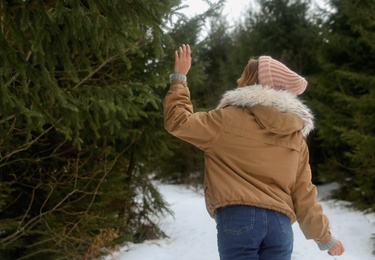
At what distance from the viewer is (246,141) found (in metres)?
2.21

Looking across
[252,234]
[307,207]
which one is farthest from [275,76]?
[252,234]

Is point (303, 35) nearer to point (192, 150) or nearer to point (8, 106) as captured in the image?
point (192, 150)

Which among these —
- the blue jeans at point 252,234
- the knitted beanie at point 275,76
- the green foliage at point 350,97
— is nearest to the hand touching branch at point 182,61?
the knitted beanie at point 275,76

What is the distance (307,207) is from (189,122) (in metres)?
0.80

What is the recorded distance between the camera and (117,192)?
5797mm

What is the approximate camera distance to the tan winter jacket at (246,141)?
2188mm

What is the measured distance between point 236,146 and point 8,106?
1531mm

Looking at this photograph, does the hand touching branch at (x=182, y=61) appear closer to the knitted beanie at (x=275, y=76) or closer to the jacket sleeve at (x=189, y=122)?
the jacket sleeve at (x=189, y=122)

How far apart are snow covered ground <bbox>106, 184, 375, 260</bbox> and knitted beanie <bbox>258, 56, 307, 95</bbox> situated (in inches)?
173

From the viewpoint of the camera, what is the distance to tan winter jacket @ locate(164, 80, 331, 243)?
7.18 ft

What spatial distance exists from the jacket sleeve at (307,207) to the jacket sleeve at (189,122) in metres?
0.55

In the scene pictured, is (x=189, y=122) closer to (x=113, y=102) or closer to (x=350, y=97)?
(x=113, y=102)

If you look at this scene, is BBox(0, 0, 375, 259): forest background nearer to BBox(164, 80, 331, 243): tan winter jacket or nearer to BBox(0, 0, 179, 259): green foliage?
BBox(0, 0, 179, 259): green foliage


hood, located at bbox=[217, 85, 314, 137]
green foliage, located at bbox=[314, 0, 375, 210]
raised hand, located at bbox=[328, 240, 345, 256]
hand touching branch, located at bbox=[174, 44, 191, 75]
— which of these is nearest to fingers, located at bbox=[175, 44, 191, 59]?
hand touching branch, located at bbox=[174, 44, 191, 75]
